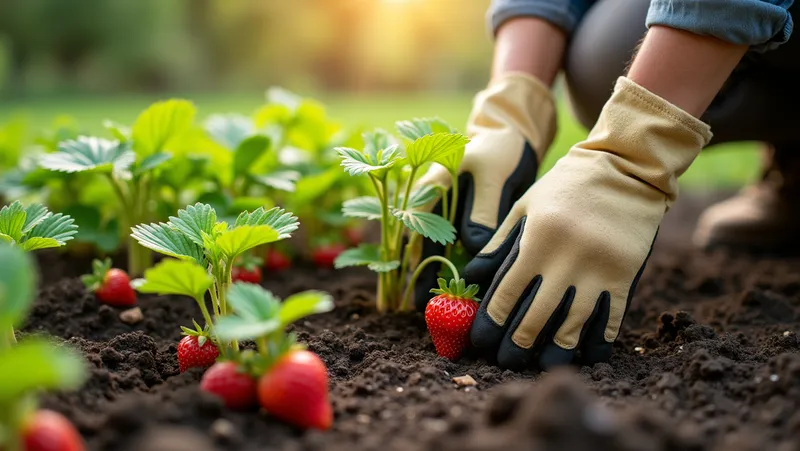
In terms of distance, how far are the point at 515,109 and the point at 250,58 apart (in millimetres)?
20191

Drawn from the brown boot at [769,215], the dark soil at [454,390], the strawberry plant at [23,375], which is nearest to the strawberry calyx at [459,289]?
the dark soil at [454,390]

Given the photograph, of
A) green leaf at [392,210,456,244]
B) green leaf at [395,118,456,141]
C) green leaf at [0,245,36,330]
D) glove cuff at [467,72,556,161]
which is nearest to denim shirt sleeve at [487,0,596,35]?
glove cuff at [467,72,556,161]

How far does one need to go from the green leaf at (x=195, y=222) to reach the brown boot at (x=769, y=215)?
7.42ft

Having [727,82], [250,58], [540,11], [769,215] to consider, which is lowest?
[250,58]

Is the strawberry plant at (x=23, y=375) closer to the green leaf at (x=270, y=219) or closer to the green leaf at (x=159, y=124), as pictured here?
the green leaf at (x=270, y=219)

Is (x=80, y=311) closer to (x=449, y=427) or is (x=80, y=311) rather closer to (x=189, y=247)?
(x=189, y=247)

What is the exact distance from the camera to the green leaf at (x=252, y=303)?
1074 mm

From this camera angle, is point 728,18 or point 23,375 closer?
point 23,375

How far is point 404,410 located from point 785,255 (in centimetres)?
220

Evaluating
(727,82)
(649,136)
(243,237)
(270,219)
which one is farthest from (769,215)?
(243,237)

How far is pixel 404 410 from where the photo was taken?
1.19 metres

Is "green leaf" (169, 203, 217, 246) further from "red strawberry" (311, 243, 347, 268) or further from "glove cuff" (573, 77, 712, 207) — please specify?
"red strawberry" (311, 243, 347, 268)

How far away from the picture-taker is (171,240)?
4.57 ft

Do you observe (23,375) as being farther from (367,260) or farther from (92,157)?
(92,157)
